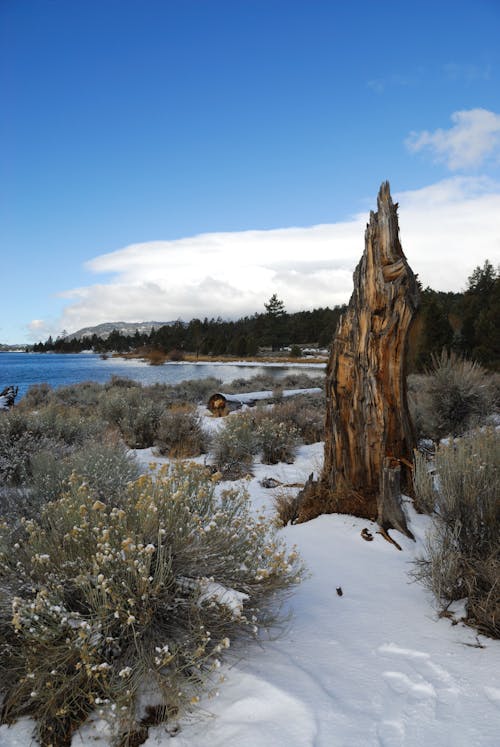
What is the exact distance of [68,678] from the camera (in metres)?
2.11

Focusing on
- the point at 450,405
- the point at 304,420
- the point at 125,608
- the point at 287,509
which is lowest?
the point at 287,509

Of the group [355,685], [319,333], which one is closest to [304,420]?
[355,685]

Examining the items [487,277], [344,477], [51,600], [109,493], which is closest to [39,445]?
[109,493]

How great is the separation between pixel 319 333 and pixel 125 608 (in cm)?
6946

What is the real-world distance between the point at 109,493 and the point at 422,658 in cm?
321

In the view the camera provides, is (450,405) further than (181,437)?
No

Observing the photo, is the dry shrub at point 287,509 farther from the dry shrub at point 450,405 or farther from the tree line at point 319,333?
the tree line at point 319,333

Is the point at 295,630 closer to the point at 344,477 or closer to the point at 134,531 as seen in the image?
the point at 134,531

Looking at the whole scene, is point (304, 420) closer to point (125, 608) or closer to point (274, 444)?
point (274, 444)

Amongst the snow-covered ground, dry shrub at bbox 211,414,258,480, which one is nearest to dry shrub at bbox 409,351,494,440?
dry shrub at bbox 211,414,258,480

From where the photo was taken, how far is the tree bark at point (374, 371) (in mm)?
4629

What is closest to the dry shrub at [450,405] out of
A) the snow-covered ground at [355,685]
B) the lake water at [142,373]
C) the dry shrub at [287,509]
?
the dry shrub at [287,509]

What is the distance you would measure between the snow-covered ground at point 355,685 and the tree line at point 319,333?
40.8ft

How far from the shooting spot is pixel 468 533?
10.6ft
